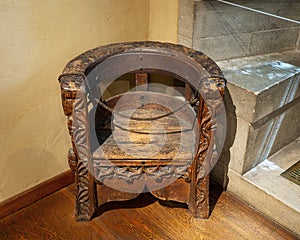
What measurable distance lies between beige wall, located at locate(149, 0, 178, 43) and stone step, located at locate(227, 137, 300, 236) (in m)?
0.72

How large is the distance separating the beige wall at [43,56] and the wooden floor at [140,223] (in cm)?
14

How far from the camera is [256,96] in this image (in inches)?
58.6

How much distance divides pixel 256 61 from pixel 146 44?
0.59 metres

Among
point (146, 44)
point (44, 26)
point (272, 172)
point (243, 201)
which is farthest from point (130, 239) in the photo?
point (44, 26)

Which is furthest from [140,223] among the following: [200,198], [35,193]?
[35,193]

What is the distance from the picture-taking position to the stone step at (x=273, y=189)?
1.56 metres

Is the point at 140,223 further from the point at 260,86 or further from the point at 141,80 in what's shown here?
the point at 260,86

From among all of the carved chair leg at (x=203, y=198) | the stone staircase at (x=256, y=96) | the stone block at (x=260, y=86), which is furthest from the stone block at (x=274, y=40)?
the carved chair leg at (x=203, y=198)

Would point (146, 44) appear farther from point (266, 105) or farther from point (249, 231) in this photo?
point (249, 231)

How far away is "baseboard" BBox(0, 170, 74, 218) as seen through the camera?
167 centimetres

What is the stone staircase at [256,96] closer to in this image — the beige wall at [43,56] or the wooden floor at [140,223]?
the wooden floor at [140,223]

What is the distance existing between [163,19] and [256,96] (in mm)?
617

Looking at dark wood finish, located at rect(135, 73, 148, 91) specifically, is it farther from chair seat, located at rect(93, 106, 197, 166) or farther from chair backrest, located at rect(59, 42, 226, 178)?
chair seat, located at rect(93, 106, 197, 166)

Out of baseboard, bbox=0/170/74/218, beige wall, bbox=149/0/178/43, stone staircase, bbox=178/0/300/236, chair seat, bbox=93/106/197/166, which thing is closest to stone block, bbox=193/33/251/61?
stone staircase, bbox=178/0/300/236
